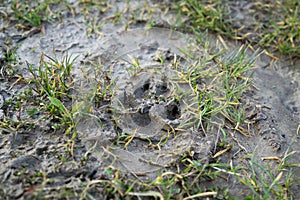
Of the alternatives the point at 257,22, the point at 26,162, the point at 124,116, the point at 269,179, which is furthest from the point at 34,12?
the point at 269,179

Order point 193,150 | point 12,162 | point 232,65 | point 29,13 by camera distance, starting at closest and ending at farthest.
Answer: point 12,162, point 193,150, point 232,65, point 29,13

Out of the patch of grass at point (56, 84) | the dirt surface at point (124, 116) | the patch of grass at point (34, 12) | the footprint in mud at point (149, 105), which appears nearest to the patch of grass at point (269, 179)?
the dirt surface at point (124, 116)

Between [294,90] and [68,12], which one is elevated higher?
[68,12]

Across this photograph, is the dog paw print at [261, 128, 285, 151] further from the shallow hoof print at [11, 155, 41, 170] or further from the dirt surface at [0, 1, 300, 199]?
the shallow hoof print at [11, 155, 41, 170]

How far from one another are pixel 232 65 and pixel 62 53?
120 cm

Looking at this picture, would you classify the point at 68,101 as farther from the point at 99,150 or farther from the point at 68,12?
the point at 68,12

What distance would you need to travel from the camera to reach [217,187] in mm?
2402

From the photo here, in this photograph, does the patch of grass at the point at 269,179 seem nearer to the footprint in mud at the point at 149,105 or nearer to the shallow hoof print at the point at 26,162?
the footprint in mud at the point at 149,105

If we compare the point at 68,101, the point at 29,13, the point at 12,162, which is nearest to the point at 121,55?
the point at 68,101

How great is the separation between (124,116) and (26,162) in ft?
2.08

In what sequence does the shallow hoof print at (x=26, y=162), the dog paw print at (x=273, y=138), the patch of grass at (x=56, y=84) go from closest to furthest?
the shallow hoof print at (x=26, y=162) < the patch of grass at (x=56, y=84) < the dog paw print at (x=273, y=138)

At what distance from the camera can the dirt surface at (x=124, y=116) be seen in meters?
2.36

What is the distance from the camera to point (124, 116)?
2.65 meters

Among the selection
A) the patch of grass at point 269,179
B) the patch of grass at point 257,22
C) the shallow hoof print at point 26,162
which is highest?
the patch of grass at point 257,22
